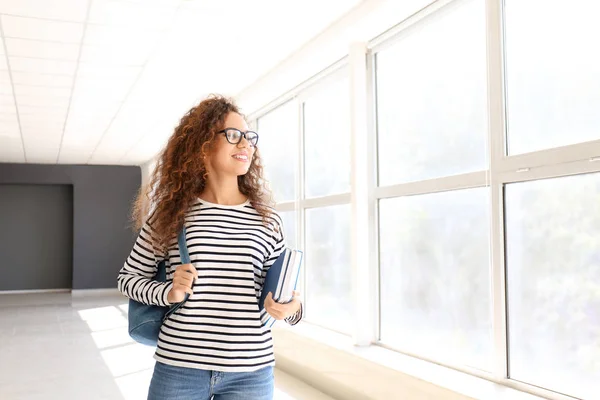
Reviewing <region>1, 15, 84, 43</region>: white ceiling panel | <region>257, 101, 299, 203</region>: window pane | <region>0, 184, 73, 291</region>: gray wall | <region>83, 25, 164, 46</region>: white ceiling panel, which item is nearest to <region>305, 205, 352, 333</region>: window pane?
<region>257, 101, 299, 203</region>: window pane

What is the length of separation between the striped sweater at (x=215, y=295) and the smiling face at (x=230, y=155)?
0.37ft

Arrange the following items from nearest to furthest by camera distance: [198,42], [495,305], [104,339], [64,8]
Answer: [495,305]
[64,8]
[198,42]
[104,339]

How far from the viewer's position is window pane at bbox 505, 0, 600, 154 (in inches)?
112

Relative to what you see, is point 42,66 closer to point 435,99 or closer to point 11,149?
point 435,99

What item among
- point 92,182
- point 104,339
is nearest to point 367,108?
point 104,339

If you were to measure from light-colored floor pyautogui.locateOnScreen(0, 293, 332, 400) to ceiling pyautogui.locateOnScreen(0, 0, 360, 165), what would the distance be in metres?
2.72

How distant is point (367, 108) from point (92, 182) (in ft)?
33.0

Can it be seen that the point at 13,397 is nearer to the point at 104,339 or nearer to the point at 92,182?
the point at 104,339

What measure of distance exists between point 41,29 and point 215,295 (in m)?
4.03

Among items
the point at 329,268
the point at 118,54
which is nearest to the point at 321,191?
the point at 329,268

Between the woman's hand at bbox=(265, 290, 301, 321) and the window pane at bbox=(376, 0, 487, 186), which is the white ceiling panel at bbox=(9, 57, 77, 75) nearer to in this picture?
the window pane at bbox=(376, 0, 487, 186)

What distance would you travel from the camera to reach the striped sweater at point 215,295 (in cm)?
143

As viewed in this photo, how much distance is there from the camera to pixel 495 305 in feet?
11.0

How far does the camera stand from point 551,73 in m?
3.06
